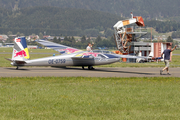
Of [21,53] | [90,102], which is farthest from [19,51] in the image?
[90,102]

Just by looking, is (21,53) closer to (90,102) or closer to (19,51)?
(19,51)

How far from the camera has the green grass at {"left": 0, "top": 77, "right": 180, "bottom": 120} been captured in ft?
32.1

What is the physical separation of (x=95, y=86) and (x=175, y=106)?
5575 millimetres

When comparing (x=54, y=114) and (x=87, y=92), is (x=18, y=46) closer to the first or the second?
(x=87, y=92)

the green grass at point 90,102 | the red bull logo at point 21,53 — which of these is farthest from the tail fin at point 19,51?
the green grass at point 90,102

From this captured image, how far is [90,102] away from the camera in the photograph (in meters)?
11.7

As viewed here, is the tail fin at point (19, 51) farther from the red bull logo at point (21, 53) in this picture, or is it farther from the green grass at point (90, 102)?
the green grass at point (90, 102)

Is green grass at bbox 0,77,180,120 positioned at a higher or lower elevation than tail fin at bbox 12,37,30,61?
lower

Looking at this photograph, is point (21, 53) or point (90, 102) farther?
point (21, 53)

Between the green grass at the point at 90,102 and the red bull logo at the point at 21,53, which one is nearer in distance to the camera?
the green grass at the point at 90,102

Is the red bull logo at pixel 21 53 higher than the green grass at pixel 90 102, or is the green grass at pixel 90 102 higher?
the red bull logo at pixel 21 53

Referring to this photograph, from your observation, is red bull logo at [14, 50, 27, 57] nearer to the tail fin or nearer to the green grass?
the tail fin

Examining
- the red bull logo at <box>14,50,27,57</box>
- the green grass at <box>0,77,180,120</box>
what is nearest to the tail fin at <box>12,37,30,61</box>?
the red bull logo at <box>14,50,27,57</box>

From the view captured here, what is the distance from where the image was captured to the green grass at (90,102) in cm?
978
